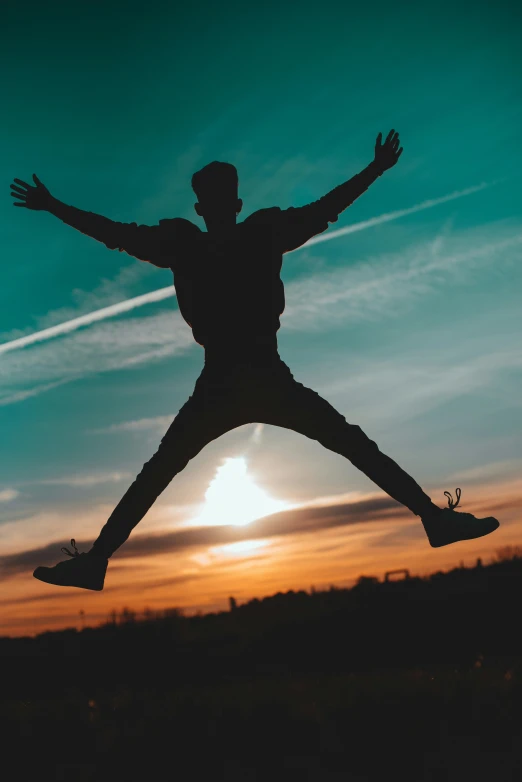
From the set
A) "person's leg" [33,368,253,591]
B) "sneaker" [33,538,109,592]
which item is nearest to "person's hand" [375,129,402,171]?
"person's leg" [33,368,253,591]

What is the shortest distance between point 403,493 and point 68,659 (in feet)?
40.1

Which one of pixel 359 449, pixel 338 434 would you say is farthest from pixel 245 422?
pixel 359 449

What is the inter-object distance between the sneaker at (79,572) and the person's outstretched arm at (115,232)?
2.26 meters

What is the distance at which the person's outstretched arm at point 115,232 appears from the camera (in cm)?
506

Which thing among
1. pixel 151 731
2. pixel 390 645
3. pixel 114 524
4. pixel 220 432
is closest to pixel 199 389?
pixel 220 432

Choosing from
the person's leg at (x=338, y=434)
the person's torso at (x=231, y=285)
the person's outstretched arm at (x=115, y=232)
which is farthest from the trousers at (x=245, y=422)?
the person's outstretched arm at (x=115, y=232)

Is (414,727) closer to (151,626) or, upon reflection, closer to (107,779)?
(107,779)

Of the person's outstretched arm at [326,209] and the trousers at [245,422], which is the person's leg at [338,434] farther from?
the person's outstretched arm at [326,209]

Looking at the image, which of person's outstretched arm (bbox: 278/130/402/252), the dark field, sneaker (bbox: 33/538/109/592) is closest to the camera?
the dark field

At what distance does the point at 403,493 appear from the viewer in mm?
5070

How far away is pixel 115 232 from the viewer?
5.07 metres

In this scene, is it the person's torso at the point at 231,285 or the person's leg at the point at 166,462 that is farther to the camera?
the person's torso at the point at 231,285

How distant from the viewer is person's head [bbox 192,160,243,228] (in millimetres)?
5238

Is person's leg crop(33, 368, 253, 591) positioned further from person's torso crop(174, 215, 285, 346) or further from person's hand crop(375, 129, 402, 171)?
person's hand crop(375, 129, 402, 171)
